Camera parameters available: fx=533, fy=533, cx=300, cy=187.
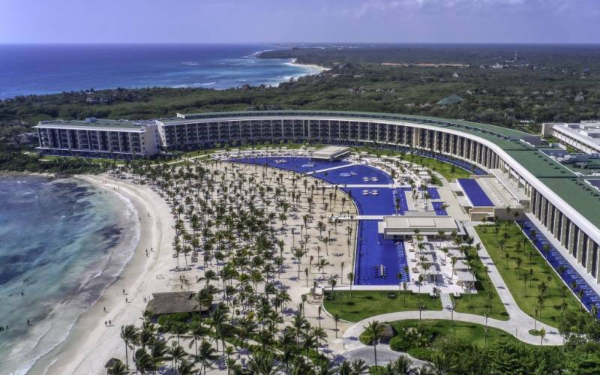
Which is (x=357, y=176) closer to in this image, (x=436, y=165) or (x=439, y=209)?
(x=436, y=165)

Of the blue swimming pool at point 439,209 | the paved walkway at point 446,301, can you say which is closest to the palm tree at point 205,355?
the paved walkway at point 446,301

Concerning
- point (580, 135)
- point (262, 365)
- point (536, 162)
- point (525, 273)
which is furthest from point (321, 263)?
point (580, 135)

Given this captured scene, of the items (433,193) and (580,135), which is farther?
(580,135)

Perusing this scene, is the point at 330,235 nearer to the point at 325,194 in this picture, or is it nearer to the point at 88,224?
the point at 325,194

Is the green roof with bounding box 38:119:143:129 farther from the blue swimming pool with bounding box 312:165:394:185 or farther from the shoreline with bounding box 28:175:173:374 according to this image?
the blue swimming pool with bounding box 312:165:394:185

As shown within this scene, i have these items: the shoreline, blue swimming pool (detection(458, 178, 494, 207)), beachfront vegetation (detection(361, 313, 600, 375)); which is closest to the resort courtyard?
the shoreline

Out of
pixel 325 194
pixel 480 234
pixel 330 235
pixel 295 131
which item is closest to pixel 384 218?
pixel 330 235
